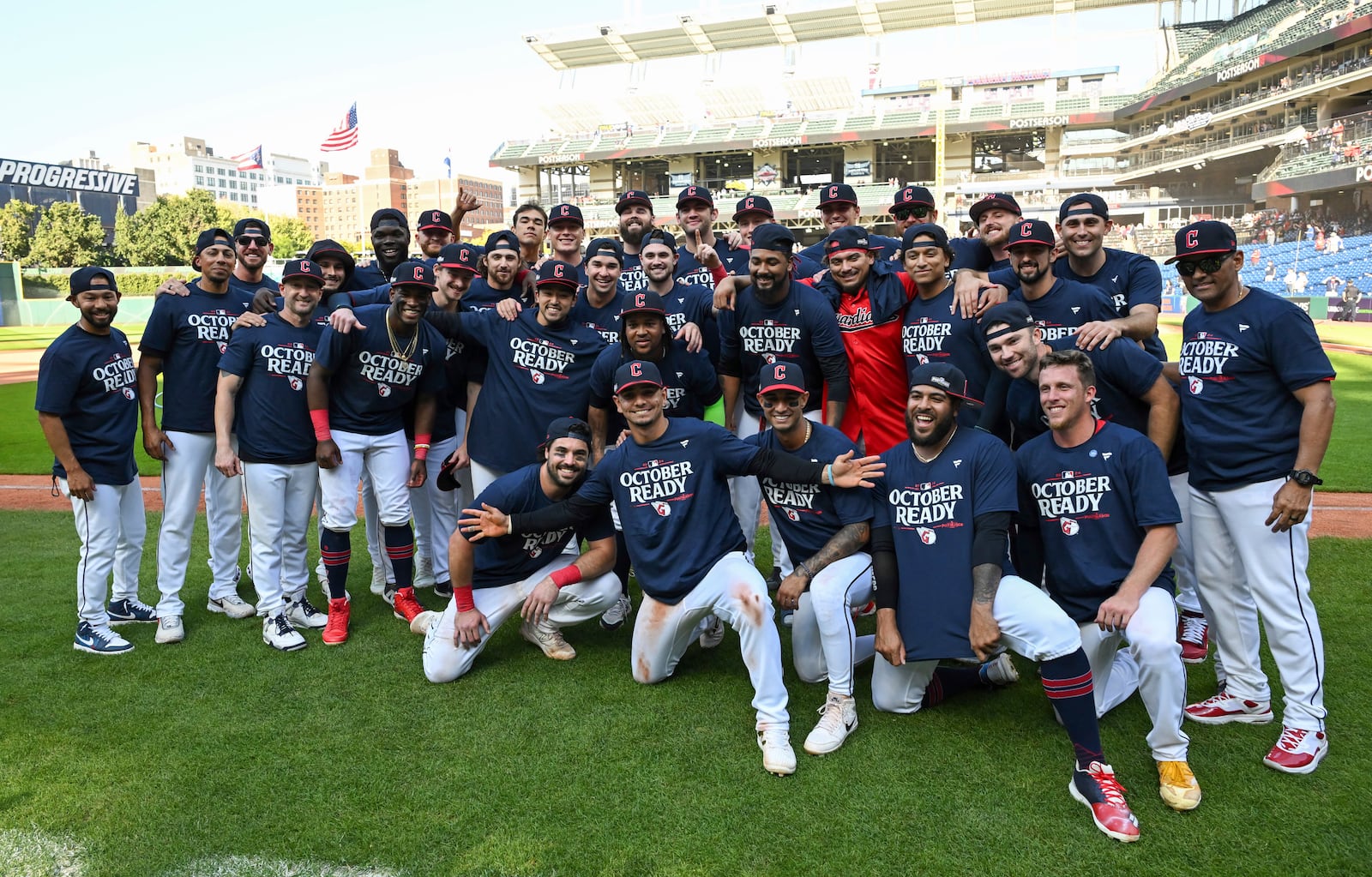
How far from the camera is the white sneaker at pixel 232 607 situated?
5.86 meters

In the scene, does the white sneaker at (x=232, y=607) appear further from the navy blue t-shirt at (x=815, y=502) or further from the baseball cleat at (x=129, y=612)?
the navy blue t-shirt at (x=815, y=502)

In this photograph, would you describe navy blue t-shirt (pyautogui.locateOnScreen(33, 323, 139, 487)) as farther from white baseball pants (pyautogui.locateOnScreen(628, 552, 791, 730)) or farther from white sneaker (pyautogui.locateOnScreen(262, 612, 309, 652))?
white baseball pants (pyautogui.locateOnScreen(628, 552, 791, 730))

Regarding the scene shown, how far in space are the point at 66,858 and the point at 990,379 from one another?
180 inches

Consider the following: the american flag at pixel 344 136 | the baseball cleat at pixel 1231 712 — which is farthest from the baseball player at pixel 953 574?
the american flag at pixel 344 136

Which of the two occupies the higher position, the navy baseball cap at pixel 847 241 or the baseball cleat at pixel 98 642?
the navy baseball cap at pixel 847 241

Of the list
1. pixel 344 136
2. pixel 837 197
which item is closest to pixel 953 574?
pixel 837 197

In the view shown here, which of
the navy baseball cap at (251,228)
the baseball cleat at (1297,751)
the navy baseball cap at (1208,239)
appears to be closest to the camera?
the baseball cleat at (1297,751)

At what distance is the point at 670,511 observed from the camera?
4.57 meters

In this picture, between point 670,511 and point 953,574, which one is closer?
point 953,574

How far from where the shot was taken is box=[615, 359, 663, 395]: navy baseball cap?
4402 mm

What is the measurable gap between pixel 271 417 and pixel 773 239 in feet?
10.2

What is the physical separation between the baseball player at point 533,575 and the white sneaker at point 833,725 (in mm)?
1448

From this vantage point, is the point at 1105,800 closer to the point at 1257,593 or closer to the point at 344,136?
the point at 1257,593

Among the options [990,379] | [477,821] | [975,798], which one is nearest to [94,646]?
[477,821]
